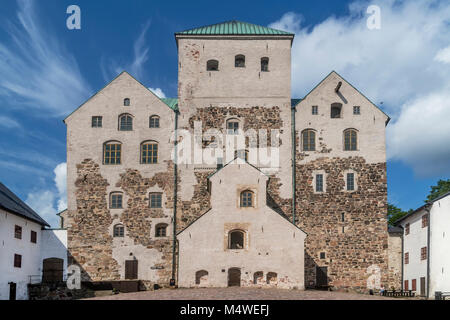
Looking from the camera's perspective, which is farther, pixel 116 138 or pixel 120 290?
pixel 116 138

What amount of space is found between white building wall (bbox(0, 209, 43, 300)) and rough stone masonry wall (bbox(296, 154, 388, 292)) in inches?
741

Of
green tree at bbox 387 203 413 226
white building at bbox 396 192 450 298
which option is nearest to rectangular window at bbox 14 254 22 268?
white building at bbox 396 192 450 298

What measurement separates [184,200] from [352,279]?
13.1 m

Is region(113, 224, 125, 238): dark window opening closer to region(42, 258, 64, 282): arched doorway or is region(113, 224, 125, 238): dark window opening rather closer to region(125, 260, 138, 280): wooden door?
region(125, 260, 138, 280): wooden door

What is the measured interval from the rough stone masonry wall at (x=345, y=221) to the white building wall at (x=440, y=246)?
14.6ft

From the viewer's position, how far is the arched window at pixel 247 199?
119 feet

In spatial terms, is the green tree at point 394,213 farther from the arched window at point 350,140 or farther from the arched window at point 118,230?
the arched window at point 118,230

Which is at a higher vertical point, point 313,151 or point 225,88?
point 225,88

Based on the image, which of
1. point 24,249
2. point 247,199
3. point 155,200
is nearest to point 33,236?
point 24,249

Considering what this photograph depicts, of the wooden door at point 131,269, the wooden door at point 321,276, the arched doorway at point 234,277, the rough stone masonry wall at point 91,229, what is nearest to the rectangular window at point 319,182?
the wooden door at point 321,276

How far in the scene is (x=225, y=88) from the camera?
40.9 m
